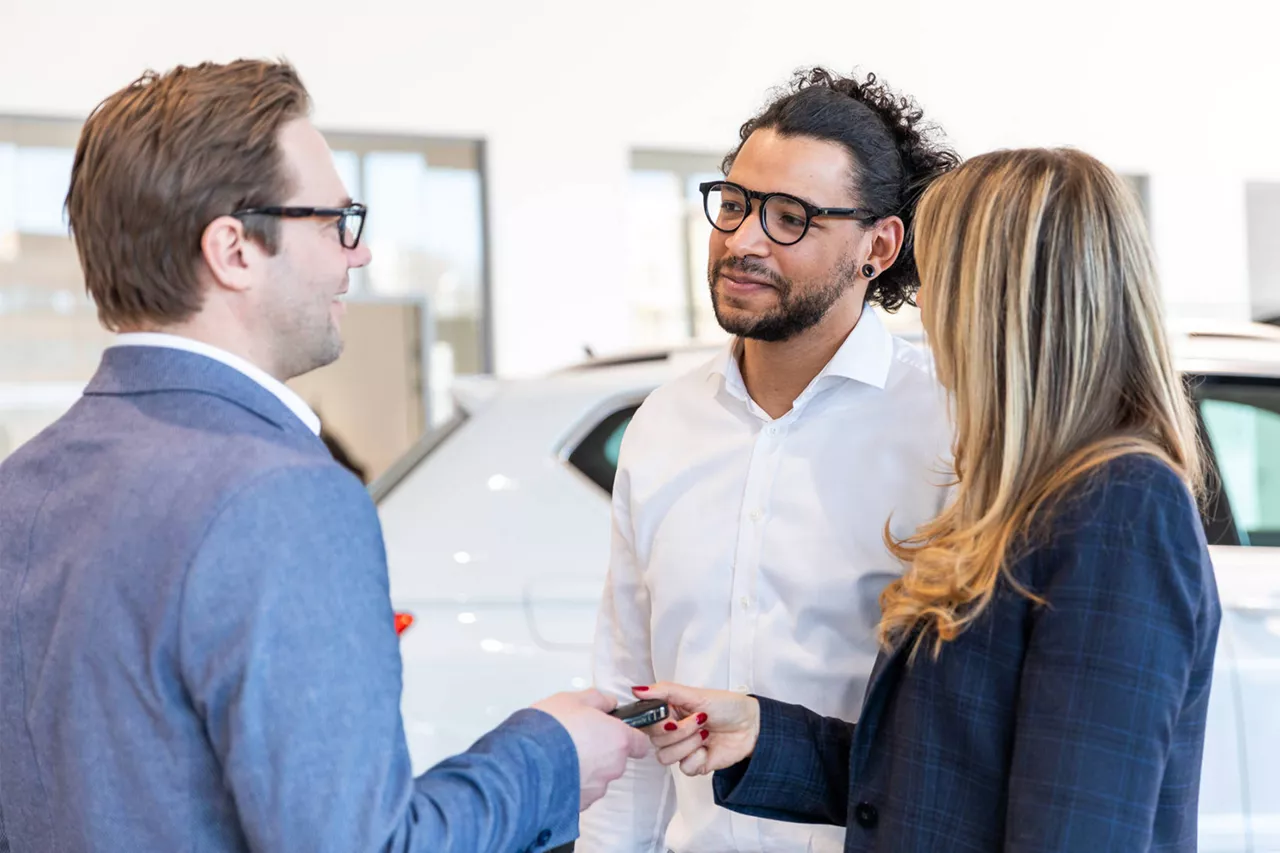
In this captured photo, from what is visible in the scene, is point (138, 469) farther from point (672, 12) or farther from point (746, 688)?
point (672, 12)

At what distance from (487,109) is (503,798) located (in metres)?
6.74

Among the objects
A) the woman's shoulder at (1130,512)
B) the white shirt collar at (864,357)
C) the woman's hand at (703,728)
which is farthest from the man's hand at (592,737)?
the white shirt collar at (864,357)

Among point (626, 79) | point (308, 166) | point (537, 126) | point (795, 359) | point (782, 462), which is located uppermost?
point (626, 79)

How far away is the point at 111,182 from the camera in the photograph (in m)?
1.35

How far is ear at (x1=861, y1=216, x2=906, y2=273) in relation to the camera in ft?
6.86

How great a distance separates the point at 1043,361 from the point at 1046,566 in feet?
0.72

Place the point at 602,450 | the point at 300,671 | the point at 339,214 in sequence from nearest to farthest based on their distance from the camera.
→ the point at 300,671 < the point at 339,214 < the point at 602,450

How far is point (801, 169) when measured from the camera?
6.71 ft

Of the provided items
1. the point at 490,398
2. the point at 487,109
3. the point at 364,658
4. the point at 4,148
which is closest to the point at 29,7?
the point at 4,148

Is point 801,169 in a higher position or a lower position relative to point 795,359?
higher

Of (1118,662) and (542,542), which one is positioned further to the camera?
(542,542)

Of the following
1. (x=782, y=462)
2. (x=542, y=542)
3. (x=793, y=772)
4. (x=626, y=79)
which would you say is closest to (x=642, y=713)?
(x=793, y=772)

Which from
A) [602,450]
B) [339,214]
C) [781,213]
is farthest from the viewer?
[602,450]

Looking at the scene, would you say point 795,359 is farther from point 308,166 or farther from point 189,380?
point 189,380
